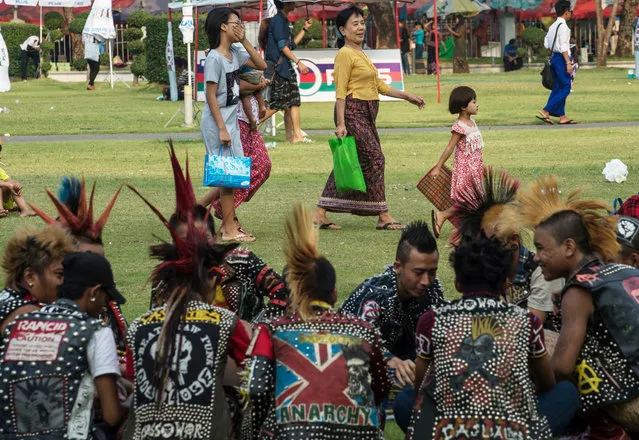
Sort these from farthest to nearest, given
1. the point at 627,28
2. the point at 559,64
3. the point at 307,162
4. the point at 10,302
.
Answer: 1. the point at 627,28
2. the point at 559,64
3. the point at 307,162
4. the point at 10,302

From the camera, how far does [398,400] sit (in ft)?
16.0

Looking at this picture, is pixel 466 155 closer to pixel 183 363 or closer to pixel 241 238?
pixel 241 238

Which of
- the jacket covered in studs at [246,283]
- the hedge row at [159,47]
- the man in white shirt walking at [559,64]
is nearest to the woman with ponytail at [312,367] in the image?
the jacket covered in studs at [246,283]

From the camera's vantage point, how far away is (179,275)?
471 cm

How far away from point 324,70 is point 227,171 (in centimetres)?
1375

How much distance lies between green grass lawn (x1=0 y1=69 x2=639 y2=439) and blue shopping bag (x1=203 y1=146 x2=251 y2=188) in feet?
1.73

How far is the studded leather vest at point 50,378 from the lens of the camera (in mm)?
4430

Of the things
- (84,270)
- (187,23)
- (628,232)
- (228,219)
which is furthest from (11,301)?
(187,23)

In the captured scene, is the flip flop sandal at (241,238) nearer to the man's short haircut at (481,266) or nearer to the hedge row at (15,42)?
the man's short haircut at (481,266)

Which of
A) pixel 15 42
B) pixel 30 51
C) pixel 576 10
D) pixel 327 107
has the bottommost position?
pixel 327 107

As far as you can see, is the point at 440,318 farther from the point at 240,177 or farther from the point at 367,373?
the point at 240,177

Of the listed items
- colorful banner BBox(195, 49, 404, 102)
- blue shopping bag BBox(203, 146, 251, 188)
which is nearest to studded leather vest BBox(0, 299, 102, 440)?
blue shopping bag BBox(203, 146, 251, 188)

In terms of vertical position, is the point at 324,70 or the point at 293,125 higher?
the point at 324,70

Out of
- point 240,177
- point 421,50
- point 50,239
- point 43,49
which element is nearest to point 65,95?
point 43,49
